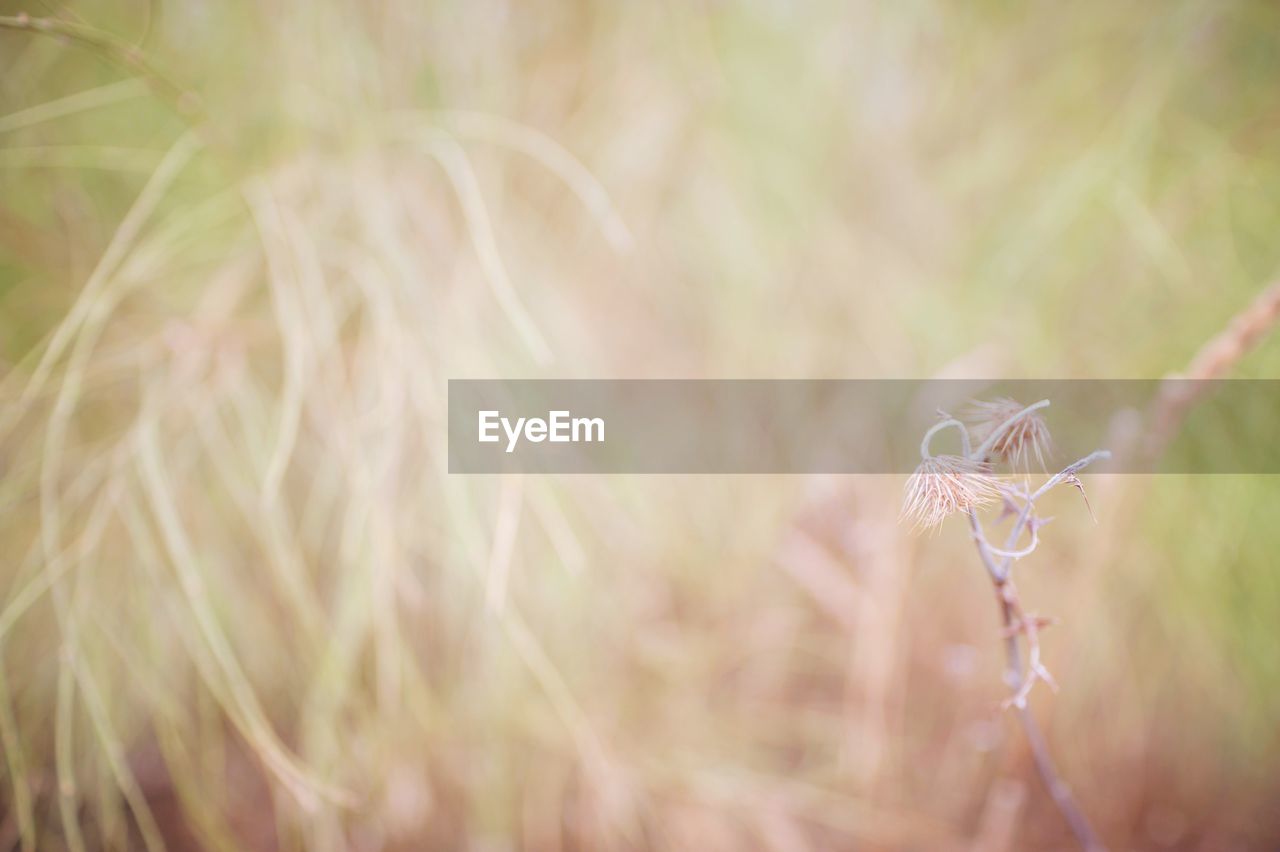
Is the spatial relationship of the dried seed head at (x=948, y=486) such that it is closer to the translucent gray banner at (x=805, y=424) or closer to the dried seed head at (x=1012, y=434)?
the dried seed head at (x=1012, y=434)

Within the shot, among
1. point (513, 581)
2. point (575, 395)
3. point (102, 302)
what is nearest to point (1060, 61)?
point (575, 395)

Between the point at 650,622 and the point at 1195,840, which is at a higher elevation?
the point at 650,622

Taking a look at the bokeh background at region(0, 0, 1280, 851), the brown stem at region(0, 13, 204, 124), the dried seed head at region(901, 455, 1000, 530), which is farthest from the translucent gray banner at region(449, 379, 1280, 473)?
the brown stem at region(0, 13, 204, 124)

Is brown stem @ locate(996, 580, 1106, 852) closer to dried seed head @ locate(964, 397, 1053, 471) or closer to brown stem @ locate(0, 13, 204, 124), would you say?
dried seed head @ locate(964, 397, 1053, 471)

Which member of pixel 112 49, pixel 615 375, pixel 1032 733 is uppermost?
pixel 112 49

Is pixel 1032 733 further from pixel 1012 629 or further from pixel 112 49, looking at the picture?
pixel 112 49

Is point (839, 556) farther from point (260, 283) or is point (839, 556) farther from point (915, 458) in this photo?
point (260, 283)

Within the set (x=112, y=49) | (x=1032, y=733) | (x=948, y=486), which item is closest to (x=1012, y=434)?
(x=948, y=486)
